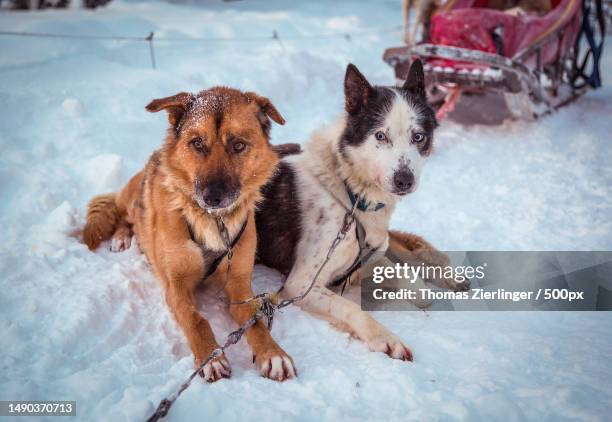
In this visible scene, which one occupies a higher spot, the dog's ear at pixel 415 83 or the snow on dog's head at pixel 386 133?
the dog's ear at pixel 415 83

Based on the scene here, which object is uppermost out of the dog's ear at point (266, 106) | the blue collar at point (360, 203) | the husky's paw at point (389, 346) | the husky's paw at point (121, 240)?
the dog's ear at point (266, 106)

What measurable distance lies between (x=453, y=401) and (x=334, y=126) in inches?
76.7

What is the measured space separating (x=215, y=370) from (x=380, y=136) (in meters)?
1.71

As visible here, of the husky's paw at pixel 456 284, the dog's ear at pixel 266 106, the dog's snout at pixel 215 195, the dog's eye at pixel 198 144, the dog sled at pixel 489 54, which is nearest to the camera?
the dog's snout at pixel 215 195

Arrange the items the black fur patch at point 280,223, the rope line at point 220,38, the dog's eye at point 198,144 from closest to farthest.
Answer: the dog's eye at point 198,144, the black fur patch at point 280,223, the rope line at point 220,38

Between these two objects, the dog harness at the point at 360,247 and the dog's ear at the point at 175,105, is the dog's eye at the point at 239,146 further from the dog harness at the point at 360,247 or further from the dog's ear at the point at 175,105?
the dog harness at the point at 360,247

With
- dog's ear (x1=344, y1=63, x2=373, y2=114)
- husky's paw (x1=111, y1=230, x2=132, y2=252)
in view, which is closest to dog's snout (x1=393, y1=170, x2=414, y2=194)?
dog's ear (x1=344, y1=63, x2=373, y2=114)

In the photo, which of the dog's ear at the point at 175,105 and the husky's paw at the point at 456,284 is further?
the husky's paw at the point at 456,284

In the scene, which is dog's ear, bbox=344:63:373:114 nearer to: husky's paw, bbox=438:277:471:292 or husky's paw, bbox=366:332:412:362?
husky's paw, bbox=438:277:471:292

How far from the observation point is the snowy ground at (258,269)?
1911 mm

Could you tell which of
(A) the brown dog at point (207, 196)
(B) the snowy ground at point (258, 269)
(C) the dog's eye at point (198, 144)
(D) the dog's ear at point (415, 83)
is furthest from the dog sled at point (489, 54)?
(C) the dog's eye at point (198, 144)

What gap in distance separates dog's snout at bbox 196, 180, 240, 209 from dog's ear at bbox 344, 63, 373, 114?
3.78 feet

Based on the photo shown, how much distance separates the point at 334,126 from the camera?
325 centimetres

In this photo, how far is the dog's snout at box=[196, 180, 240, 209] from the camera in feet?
7.59
